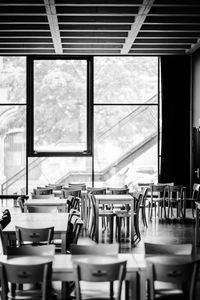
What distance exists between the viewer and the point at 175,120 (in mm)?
17250

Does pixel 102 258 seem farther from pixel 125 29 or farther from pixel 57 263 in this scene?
pixel 125 29

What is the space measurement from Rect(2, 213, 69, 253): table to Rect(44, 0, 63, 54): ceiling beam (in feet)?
14.4

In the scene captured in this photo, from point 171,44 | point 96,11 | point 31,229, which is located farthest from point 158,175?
point 31,229

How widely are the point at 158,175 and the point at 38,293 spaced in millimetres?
12540

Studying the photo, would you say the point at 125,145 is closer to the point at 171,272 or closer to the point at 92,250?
the point at 92,250

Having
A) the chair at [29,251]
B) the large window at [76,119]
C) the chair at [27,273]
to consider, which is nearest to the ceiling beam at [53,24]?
the large window at [76,119]

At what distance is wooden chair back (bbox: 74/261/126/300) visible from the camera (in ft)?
14.9

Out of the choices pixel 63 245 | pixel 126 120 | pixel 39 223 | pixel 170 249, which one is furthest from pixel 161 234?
pixel 126 120

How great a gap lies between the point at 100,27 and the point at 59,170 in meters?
5.55

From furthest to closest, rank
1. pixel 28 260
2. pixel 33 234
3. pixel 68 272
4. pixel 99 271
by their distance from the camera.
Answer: pixel 33 234
pixel 28 260
pixel 68 272
pixel 99 271

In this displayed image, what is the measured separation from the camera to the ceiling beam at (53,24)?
11.3 m

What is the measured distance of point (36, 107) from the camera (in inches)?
692

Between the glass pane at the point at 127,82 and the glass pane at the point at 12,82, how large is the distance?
222 cm

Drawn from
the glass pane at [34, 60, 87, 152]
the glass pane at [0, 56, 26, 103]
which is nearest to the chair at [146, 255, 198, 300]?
the glass pane at [34, 60, 87, 152]
